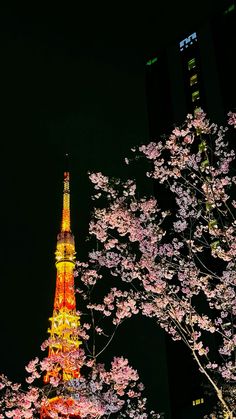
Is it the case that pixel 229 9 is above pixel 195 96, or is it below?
above

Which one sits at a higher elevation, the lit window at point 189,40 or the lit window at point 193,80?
the lit window at point 189,40

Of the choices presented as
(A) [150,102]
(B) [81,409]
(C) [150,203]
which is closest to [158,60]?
(A) [150,102]

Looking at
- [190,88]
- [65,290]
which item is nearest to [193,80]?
[190,88]

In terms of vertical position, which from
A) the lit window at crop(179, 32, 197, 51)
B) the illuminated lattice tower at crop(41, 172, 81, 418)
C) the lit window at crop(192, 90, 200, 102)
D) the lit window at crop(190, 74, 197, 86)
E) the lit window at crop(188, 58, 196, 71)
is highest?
the lit window at crop(179, 32, 197, 51)

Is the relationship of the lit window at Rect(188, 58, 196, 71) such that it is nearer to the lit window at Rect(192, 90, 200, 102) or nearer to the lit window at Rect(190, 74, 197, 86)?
the lit window at Rect(190, 74, 197, 86)

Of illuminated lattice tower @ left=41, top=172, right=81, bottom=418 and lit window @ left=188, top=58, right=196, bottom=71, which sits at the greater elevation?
lit window @ left=188, top=58, right=196, bottom=71

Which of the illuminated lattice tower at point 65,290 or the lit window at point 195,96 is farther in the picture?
the illuminated lattice tower at point 65,290

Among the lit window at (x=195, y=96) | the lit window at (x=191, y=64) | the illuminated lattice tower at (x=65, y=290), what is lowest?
the illuminated lattice tower at (x=65, y=290)

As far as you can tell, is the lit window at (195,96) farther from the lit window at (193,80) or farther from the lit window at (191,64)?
the lit window at (191,64)

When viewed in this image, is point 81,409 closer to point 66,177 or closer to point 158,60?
point 158,60

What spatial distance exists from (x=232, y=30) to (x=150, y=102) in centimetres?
766

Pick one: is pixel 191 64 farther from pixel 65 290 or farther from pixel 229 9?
pixel 65 290

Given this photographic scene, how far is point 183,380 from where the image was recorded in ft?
99.7

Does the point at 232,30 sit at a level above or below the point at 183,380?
above
